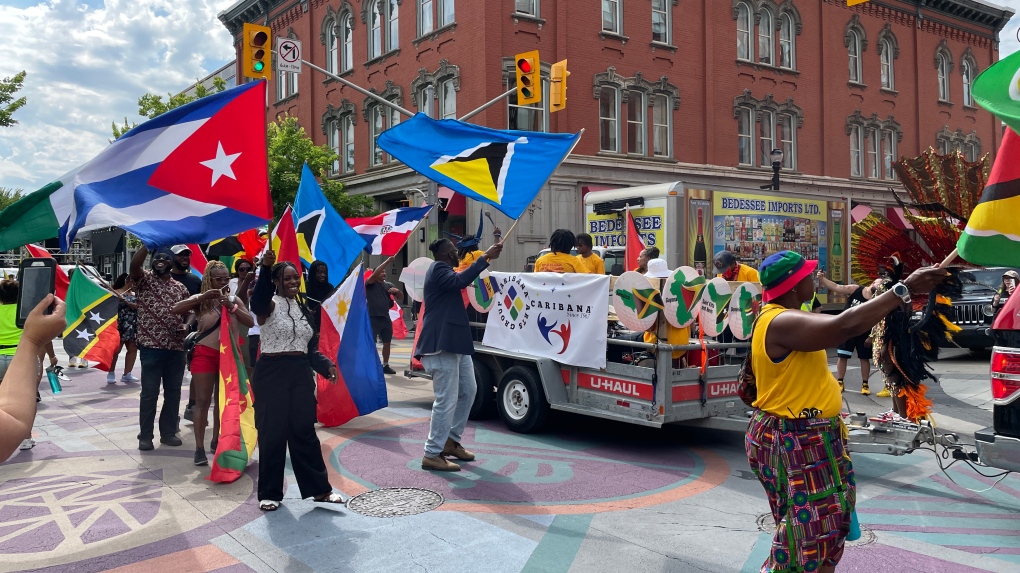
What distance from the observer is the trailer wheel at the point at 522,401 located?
7762 mm

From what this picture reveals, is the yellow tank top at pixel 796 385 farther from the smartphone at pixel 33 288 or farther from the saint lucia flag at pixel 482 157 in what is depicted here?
the saint lucia flag at pixel 482 157

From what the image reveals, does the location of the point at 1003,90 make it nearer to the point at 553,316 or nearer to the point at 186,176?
the point at 553,316

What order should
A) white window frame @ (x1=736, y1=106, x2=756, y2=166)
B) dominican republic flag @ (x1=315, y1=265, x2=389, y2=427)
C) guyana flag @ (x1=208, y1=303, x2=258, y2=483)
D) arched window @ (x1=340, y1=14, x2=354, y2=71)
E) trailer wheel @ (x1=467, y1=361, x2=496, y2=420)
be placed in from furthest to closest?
arched window @ (x1=340, y1=14, x2=354, y2=71), white window frame @ (x1=736, y1=106, x2=756, y2=166), trailer wheel @ (x1=467, y1=361, x2=496, y2=420), dominican republic flag @ (x1=315, y1=265, x2=389, y2=427), guyana flag @ (x1=208, y1=303, x2=258, y2=483)

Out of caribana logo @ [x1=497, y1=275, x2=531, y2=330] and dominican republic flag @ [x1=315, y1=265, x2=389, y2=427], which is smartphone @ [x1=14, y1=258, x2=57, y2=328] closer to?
dominican republic flag @ [x1=315, y1=265, x2=389, y2=427]

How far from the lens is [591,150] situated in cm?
2522

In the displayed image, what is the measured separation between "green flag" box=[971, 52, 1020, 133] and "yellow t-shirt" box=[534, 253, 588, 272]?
4.91 m

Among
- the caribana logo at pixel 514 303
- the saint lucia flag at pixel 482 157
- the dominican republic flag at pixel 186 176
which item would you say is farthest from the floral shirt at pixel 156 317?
the caribana logo at pixel 514 303

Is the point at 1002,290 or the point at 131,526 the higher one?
the point at 1002,290

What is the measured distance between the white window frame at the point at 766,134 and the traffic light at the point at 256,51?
70.1 feet

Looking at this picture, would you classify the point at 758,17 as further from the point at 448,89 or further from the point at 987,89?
the point at 987,89

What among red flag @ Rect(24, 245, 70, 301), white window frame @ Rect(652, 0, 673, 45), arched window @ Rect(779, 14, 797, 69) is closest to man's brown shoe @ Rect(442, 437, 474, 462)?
red flag @ Rect(24, 245, 70, 301)

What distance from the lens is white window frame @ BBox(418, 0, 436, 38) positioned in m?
25.8

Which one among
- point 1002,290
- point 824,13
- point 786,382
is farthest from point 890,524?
point 824,13

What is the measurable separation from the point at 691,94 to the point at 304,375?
24552 mm
